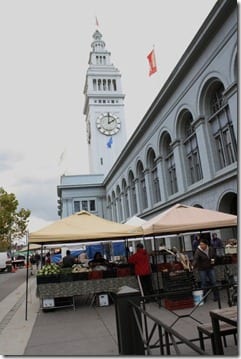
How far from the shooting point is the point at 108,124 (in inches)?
2773

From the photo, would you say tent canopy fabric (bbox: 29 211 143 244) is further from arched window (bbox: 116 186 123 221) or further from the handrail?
arched window (bbox: 116 186 123 221)

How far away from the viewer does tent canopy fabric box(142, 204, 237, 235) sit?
10.6 metres

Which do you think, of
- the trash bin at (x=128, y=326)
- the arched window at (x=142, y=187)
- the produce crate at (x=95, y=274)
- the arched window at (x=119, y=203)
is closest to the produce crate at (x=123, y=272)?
the produce crate at (x=95, y=274)

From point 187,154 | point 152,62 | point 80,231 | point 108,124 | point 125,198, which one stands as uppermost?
point 108,124

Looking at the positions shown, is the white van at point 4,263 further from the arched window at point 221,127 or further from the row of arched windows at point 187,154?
the arched window at point 221,127

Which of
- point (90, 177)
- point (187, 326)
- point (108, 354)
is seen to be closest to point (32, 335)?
point (108, 354)

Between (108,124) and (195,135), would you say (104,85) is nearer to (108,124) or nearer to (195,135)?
(108,124)

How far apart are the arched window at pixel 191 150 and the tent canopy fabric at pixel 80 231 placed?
38.2 ft

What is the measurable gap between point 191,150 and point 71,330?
16579 mm

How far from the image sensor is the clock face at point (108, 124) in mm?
70125

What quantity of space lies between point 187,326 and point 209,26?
15.0 meters

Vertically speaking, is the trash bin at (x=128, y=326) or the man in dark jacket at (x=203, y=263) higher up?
the man in dark jacket at (x=203, y=263)

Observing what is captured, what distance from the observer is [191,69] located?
2062 cm

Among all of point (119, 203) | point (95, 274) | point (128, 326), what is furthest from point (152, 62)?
point (119, 203)
